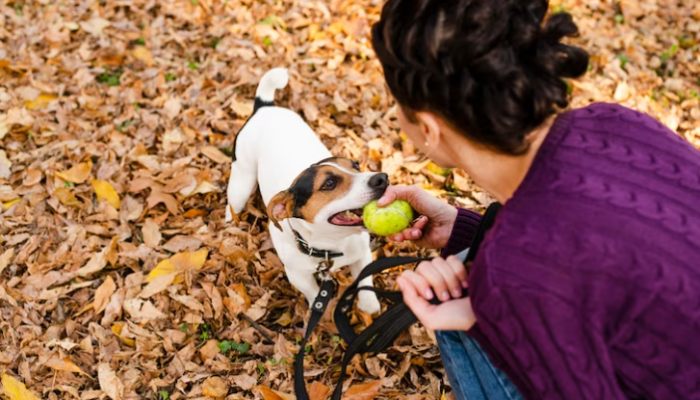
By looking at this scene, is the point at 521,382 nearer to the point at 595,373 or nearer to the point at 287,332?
the point at 595,373

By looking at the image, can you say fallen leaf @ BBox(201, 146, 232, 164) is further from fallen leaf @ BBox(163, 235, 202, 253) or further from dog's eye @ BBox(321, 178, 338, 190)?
dog's eye @ BBox(321, 178, 338, 190)

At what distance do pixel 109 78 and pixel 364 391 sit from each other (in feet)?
12.0

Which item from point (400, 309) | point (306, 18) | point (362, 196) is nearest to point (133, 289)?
point (362, 196)

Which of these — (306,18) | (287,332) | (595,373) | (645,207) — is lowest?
(287,332)

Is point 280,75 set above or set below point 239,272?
above

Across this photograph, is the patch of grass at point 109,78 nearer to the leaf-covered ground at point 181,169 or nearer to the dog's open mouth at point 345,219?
the leaf-covered ground at point 181,169

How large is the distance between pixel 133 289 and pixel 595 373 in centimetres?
289

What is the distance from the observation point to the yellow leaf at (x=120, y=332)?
132 inches

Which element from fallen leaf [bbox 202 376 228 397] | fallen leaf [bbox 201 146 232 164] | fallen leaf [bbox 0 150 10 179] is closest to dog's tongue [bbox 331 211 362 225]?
fallen leaf [bbox 202 376 228 397]

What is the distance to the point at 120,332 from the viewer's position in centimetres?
339

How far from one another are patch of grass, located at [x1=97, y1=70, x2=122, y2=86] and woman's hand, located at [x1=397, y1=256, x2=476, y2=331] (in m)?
3.96

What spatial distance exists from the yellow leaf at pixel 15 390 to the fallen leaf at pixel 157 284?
0.79m

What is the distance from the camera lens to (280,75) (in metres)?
3.92

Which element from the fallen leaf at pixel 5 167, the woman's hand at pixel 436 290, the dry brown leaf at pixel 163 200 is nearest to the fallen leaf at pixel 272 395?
the woman's hand at pixel 436 290
